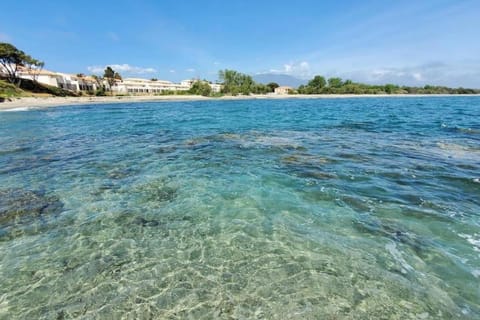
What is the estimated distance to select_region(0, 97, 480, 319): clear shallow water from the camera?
3.88m

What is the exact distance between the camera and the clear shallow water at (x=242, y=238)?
12.7 ft


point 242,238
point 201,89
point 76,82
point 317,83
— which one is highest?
point 76,82

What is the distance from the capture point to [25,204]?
7.11 meters

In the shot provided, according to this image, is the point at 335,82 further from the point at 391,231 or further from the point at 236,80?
the point at 391,231

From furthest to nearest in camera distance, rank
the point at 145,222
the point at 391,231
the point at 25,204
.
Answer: the point at 25,204 → the point at 145,222 → the point at 391,231

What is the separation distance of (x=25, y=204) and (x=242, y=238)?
5.83 metres

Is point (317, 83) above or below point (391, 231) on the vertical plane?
above

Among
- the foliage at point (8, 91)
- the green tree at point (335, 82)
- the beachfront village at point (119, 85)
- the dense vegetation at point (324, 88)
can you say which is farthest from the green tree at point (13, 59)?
the green tree at point (335, 82)

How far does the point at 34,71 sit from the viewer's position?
83750 mm

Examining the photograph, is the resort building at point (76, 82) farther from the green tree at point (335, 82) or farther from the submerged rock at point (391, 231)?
the submerged rock at point (391, 231)

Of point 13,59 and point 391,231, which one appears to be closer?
point 391,231

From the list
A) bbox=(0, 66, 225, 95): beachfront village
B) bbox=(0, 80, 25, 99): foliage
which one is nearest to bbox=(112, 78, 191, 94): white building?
bbox=(0, 66, 225, 95): beachfront village

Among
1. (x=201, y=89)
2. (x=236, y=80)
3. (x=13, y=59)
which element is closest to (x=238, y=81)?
(x=236, y=80)

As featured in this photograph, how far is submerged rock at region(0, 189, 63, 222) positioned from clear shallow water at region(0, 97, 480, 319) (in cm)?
5
